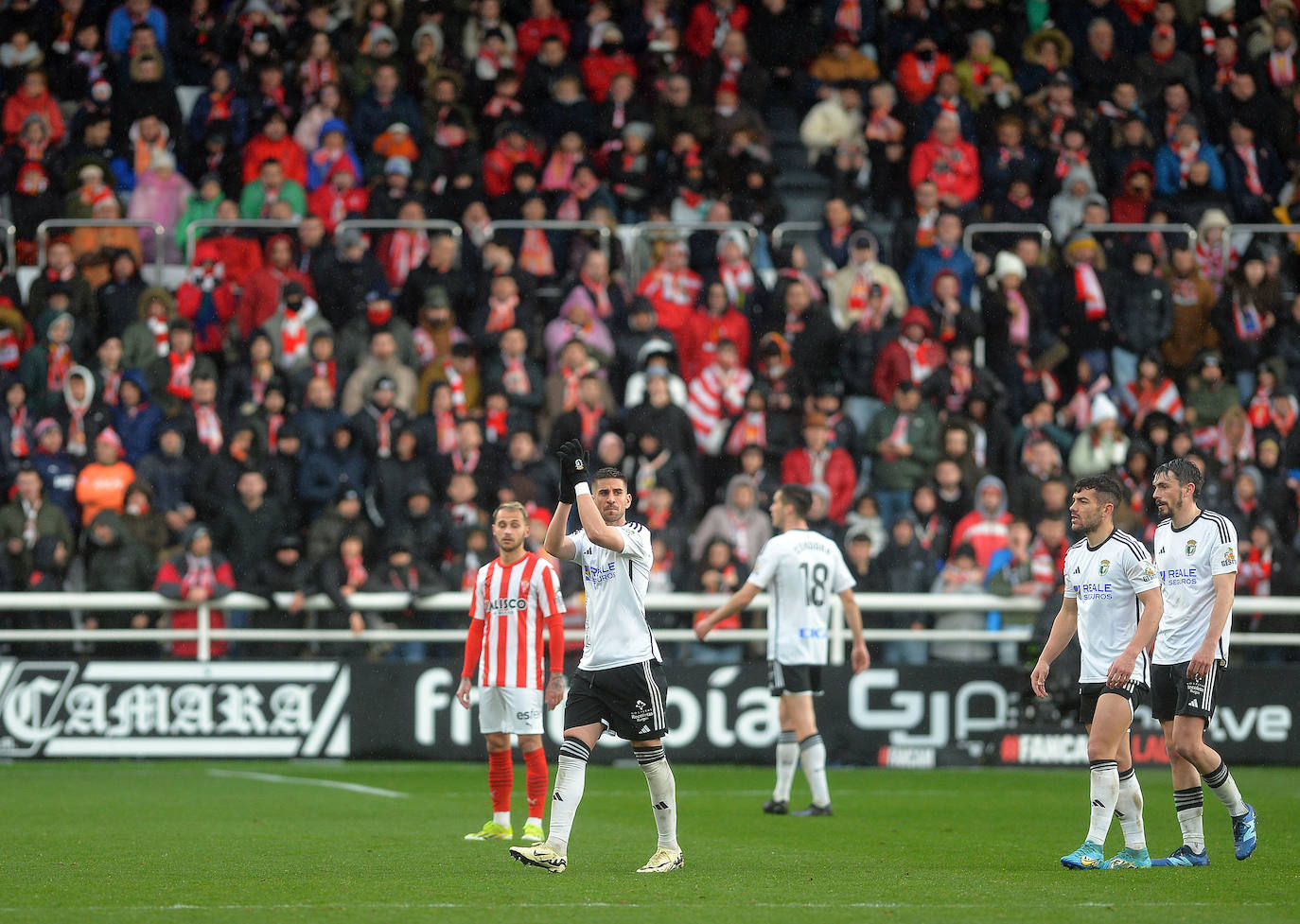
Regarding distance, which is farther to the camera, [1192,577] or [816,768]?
[816,768]

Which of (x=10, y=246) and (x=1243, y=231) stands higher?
(x=1243, y=231)

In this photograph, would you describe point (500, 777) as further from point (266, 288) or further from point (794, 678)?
point (266, 288)

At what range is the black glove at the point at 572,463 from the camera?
341 inches

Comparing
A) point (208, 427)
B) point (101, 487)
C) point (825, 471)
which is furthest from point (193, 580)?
point (825, 471)

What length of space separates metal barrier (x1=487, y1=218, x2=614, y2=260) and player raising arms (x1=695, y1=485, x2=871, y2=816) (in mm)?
7959

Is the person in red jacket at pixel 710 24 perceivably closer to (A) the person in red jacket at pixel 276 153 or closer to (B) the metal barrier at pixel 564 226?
(B) the metal barrier at pixel 564 226

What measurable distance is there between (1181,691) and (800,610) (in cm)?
346

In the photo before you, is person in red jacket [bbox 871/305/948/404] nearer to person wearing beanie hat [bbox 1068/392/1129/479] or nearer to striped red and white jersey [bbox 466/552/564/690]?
person wearing beanie hat [bbox 1068/392/1129/479]

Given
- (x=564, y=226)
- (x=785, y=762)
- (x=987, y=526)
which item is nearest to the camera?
(x=785, y=762)

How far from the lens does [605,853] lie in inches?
399

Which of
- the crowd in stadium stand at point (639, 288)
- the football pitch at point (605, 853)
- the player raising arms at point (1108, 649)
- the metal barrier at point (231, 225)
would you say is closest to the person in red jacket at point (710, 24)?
the crowd in stadium stand at point (639, 288)

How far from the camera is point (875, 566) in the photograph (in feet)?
55.4

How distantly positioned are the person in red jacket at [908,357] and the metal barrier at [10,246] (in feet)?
32.1

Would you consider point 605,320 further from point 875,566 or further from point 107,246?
point 107,246
